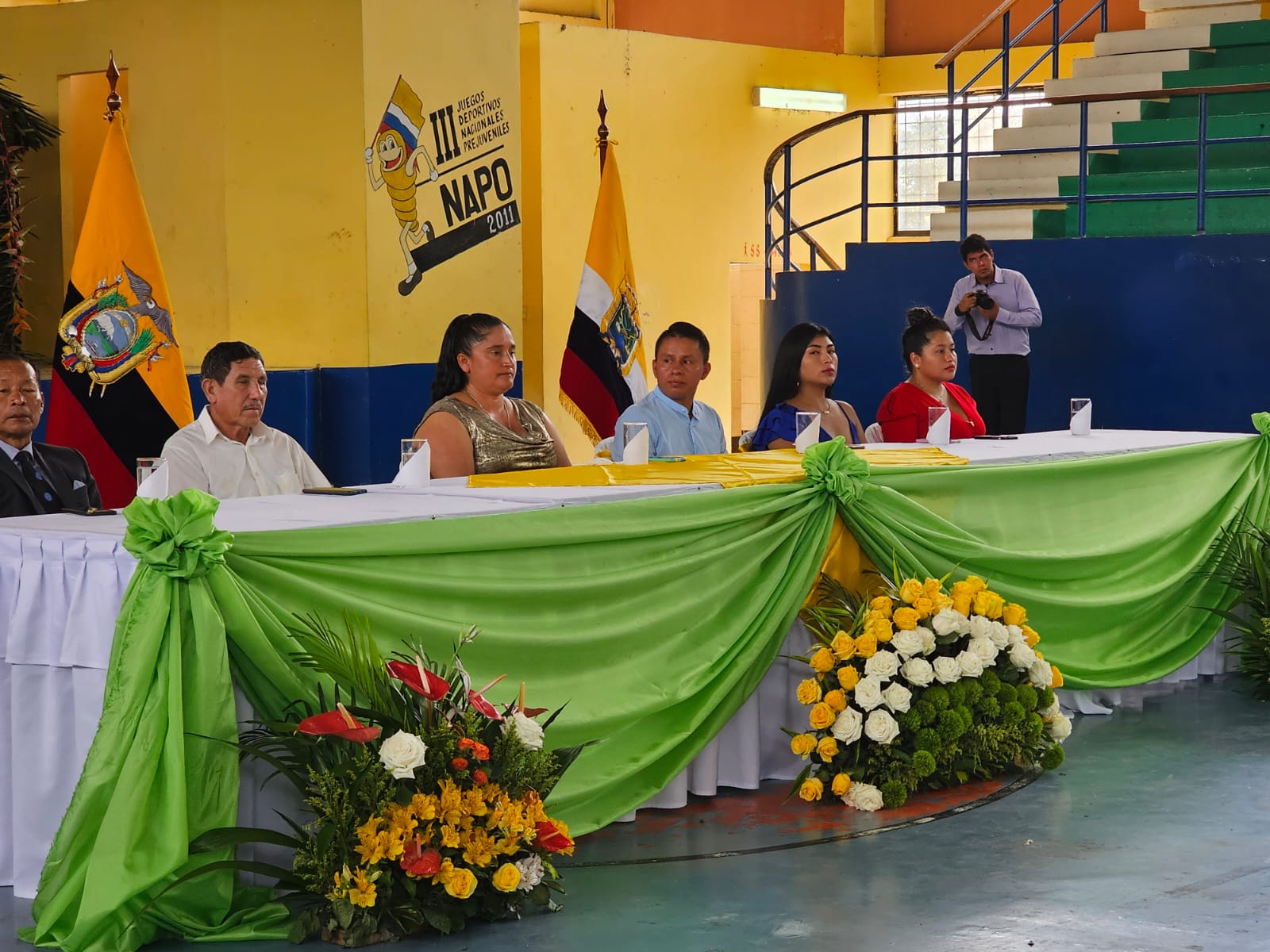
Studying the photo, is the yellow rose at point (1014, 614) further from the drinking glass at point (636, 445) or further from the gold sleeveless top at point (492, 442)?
the gold sleeveless top at point (492, 442)

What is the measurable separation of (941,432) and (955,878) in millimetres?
2333

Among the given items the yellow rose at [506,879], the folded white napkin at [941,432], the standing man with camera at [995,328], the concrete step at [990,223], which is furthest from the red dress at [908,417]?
the concrete step at [990,223]

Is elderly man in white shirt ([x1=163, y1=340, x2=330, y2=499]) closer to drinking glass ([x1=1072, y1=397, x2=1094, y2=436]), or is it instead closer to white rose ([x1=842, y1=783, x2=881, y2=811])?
white rose ([x1=842, y1=783, x2=881, y2=811])

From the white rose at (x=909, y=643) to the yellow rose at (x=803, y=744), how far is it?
0.31 metres

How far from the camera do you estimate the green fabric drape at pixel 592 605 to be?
3230 mm

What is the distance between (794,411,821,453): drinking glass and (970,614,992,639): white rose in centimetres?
94

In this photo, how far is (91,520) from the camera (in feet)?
12.3

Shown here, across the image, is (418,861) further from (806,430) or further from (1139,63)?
(1139,63)

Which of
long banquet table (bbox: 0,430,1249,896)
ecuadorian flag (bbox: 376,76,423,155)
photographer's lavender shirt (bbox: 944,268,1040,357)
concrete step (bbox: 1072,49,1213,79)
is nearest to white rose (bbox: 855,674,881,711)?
long banquet table (bbox: 0,430,1249,896)

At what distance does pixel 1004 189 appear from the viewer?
1139 cm

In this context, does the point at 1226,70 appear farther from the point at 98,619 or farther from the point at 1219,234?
the point at 98,619

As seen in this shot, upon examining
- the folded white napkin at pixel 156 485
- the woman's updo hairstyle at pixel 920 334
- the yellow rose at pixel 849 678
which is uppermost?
the woman's updo hairstyle at pixel 920 334

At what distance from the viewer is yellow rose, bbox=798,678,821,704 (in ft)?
14.3

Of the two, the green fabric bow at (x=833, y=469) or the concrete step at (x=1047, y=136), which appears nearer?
the green fabric bow at (x=833, y=469)
